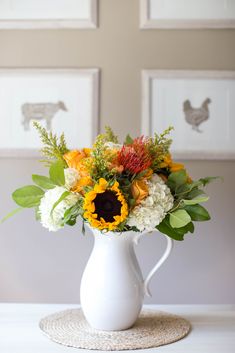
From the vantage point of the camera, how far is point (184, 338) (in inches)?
46.4

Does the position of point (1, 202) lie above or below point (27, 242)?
above

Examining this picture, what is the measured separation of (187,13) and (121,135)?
0.52 m

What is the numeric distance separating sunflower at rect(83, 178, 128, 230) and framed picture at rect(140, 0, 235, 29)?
916 millimetres

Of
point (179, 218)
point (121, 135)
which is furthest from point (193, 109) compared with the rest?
point (179, 218)

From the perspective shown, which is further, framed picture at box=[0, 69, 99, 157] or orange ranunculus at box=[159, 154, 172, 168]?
framed picture at box=[0, 69, 99, 157]

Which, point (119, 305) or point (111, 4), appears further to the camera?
point (111, 4)

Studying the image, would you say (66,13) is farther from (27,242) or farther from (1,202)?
(27,242)

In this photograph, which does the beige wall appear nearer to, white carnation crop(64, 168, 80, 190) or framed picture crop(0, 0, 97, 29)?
framed picture crop(0, 0, 97, 29)

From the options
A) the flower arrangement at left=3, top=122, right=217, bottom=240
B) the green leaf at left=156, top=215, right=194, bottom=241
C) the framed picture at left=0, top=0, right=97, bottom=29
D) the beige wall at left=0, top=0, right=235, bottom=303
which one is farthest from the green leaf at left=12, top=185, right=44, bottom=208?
the framed picture at left=0, top=0, right=97, bottom=29

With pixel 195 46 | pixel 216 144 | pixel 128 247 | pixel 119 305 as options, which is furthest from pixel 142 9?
pixel 119 305

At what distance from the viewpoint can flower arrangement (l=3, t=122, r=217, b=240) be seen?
3.54 ft

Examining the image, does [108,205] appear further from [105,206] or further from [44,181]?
[44,181]

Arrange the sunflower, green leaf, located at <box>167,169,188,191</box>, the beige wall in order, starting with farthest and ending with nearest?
1. the beige wall
2. green leaf, located at <box>167,169,188,191</box>
3. the sunflower

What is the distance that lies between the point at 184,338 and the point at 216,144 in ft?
2.66
